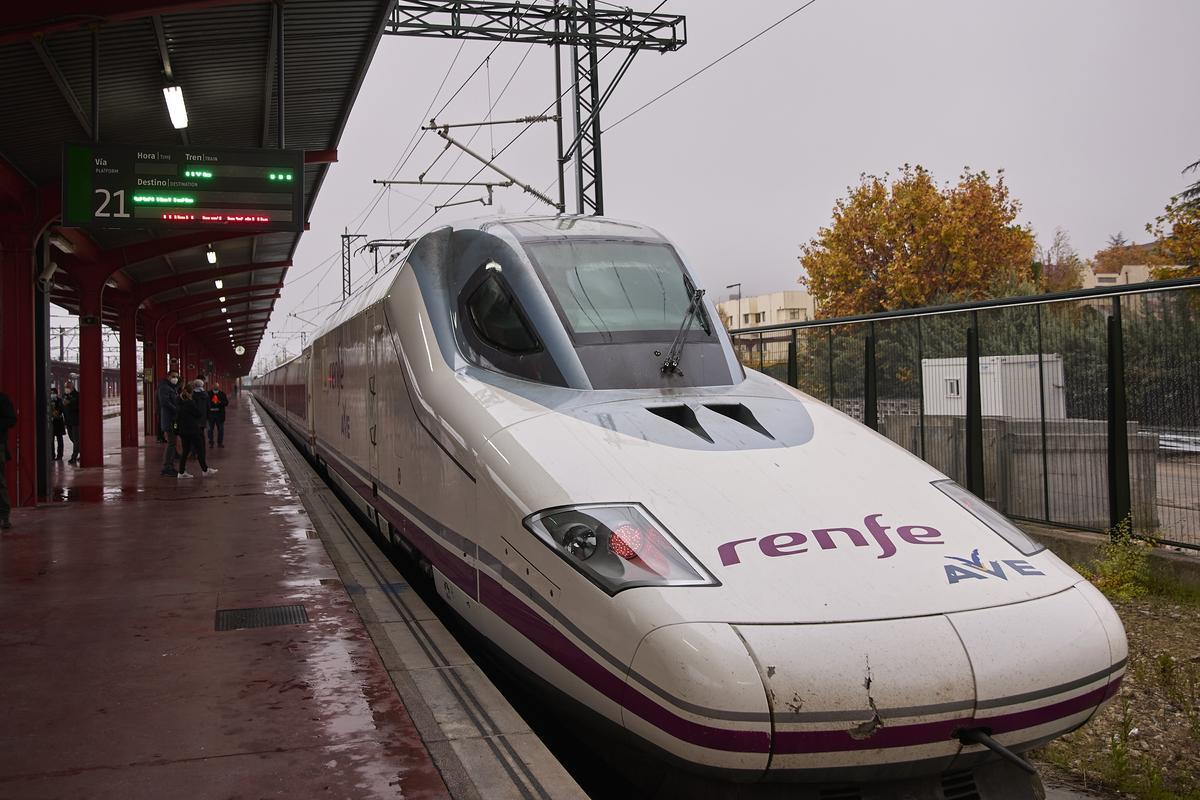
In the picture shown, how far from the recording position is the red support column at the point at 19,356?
12.7 meters

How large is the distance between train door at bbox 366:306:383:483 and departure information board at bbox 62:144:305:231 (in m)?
3.89

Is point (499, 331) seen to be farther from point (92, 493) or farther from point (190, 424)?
point (190, 424)

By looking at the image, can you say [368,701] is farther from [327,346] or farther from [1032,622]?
[327,346]

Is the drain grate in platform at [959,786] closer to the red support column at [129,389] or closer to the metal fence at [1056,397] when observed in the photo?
the metal fence at [1056,397]

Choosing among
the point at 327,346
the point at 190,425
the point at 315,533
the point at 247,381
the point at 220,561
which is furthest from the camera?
the point at 247,381

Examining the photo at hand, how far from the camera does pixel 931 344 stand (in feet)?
33.0

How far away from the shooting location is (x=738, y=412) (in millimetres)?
4840

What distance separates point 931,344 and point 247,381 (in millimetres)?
156188

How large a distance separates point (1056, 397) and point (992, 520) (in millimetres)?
→ 5043

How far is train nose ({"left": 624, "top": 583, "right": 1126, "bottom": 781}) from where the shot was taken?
10.2 ft

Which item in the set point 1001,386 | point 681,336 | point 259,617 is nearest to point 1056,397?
point 1001,386

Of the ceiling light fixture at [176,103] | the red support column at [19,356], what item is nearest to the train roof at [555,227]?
the ceiling light fixture at [176,103]

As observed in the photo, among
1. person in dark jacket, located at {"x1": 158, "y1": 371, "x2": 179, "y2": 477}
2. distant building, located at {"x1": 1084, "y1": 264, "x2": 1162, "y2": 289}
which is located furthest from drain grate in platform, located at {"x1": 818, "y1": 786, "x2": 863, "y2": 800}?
distant building, located at {"x1": 1084, "y1": 264, "x2": 1162, "y2": 289}

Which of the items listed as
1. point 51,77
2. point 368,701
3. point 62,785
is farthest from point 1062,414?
point 51,77
